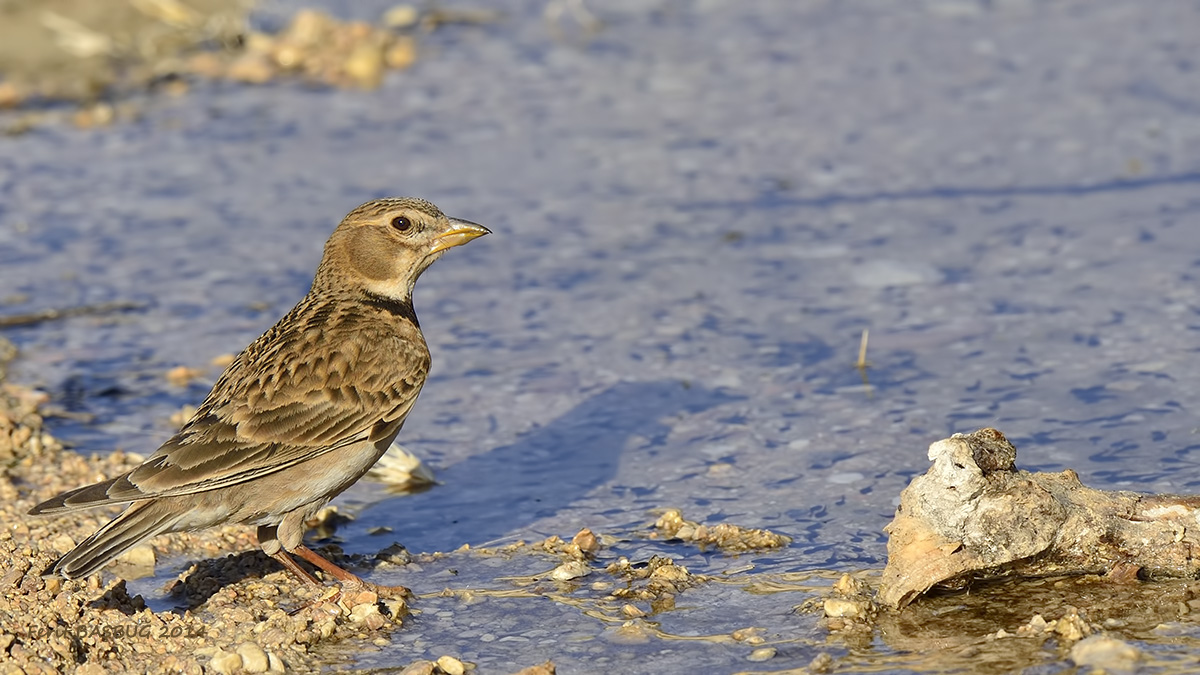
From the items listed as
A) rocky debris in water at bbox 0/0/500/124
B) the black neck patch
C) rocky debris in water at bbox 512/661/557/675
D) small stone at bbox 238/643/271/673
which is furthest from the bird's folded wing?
rocky debris in water at bbox 0/0/500/124

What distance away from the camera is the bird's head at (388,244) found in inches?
229

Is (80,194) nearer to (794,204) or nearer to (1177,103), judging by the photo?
(794,204)

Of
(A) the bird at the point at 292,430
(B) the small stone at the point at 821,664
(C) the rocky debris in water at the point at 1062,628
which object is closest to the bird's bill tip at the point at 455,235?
→ (A) the bird at the point at 292,430

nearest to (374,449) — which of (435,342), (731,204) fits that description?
(435,342)

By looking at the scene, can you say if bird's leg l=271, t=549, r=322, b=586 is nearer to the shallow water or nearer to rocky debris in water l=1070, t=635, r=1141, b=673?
the shallow water

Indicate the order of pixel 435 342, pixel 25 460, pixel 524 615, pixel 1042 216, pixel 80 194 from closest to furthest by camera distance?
pixel 524 615 < pixel 25 460 < pixel 435 342 < pixel 1042 216 < pixel 80 194

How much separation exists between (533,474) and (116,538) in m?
Answer: 1.81

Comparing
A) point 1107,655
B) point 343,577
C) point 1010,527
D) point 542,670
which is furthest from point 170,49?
point 1107,655

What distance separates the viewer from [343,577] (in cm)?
498

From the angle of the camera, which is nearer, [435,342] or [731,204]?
[435,342]

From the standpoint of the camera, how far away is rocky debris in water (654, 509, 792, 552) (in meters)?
5.17

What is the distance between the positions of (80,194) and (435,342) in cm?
318

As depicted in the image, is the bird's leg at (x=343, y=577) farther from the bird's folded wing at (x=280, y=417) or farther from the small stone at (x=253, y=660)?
the small stone at (x=253, y=660)

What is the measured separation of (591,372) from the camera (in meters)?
6.91
